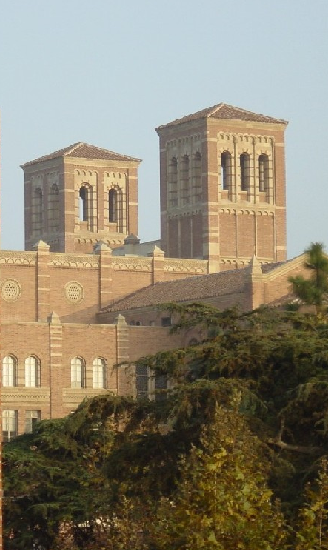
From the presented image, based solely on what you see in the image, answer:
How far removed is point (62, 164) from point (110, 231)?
5.05m

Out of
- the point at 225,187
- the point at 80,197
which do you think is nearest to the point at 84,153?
the point at 80,197

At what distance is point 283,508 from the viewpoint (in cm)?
3706

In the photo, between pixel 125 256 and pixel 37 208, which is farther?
pixel 37 208

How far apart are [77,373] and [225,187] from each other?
21378mm

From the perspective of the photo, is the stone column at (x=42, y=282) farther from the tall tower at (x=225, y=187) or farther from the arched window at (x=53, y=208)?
the arched window at (x=53, y=208)

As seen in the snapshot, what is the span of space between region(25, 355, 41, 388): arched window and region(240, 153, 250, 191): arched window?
76.9 feet

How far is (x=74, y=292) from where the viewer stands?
3782 inches

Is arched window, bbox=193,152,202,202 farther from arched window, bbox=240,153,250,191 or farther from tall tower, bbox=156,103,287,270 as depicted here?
arched window, bbox=240,153,250,191

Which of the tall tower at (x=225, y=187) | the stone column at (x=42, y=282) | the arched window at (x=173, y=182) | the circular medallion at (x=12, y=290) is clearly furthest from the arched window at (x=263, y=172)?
the circular medallion at (x=12, y=290)

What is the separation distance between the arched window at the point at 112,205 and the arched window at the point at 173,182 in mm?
8237

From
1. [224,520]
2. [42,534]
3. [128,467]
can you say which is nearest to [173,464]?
[128,467]

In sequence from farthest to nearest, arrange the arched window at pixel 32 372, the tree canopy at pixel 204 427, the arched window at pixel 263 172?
the arched window at pixel 263 172 → the arched window at pixel 32 372 → the tree canopy at pixel 204 427

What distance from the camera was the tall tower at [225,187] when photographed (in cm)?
10475

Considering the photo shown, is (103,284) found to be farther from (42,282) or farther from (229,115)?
(229,115)
